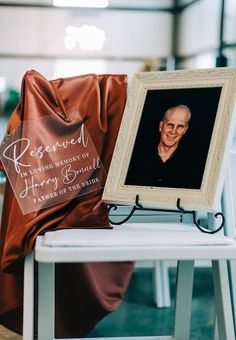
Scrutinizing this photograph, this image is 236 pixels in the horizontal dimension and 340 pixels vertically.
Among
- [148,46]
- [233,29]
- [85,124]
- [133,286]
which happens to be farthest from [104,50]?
[85,124]

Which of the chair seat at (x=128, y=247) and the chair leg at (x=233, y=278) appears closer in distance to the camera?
the chair seat at (x=128, y=247)

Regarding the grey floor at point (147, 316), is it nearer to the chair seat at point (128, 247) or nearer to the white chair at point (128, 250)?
the white chair at point (128, 250)

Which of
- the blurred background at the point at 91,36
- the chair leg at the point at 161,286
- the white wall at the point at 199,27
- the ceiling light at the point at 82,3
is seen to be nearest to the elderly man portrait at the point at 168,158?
the chair leg at the point at 161,286

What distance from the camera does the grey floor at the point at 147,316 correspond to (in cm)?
206

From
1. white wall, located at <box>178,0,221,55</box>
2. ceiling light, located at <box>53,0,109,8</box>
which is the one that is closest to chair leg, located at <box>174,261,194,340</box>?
white wall, located at <box>178,0,221,55</box>

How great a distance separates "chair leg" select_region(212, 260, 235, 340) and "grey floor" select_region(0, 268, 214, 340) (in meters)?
0.77

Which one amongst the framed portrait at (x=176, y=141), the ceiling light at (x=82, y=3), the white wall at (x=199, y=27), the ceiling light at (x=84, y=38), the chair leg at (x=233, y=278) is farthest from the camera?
the ceiling light at (x=84, y=38)

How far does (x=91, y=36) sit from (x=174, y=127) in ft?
24.9

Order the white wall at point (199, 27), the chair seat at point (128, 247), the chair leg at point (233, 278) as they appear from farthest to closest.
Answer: the white wall at point (199, 27), the chair leg at point (233, 278), the chair seat at point (128, 247)

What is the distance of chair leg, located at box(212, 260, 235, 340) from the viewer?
1.23 m

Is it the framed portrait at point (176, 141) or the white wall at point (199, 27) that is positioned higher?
the white wall at point (199, 27)

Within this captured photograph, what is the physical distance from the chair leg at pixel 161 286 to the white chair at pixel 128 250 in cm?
112

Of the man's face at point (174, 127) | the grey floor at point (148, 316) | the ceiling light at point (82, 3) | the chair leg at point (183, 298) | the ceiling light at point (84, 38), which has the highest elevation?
the ceiling light at point (82, 3)

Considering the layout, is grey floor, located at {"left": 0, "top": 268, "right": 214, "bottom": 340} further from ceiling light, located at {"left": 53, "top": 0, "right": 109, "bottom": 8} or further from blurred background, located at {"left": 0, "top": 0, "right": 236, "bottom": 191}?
ceiling light, located at {"left": 53, "top": 0, "right": 109, "bottom": 8}
